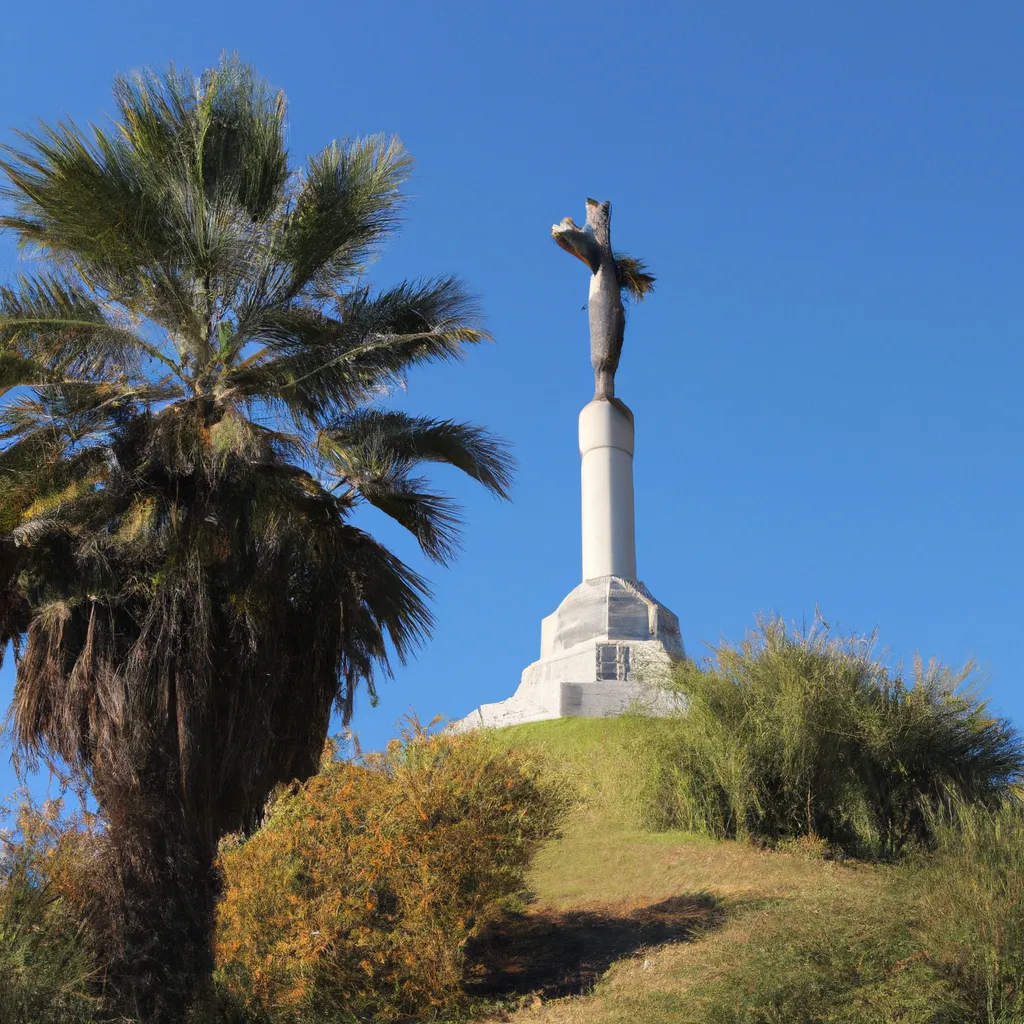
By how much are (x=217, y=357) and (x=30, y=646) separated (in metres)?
3.23

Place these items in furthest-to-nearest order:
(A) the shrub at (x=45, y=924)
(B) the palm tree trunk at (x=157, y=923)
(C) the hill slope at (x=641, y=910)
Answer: (B) the palm tree trunk at (x=157, y=923) < (C) the hill slope at (x=641, y=910) < (A) the shrub at (x=45, y=924)

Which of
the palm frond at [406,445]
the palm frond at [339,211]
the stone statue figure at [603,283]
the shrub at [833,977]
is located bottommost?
the shrub at [833,977]

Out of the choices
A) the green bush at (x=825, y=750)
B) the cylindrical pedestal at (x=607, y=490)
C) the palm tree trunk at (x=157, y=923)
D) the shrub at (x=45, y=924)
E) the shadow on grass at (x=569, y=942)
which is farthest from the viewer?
the cylindrical pedestal at (x=607, y=490)

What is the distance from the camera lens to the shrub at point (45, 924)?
30.3 ft

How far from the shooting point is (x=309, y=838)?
10.9m

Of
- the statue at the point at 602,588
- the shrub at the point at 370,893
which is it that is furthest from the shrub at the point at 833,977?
the statue at the point at 602,588

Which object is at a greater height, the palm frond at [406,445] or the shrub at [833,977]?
the palm frond at [406,445]

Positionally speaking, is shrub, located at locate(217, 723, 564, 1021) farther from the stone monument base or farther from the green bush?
the stone monument base

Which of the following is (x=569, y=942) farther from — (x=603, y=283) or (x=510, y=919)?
(x=603, y=283)

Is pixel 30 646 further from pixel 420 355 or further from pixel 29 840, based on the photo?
A: pixel 420 355

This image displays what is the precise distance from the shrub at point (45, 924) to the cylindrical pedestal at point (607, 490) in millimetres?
15268

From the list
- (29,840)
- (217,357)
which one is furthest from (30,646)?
(217,357)

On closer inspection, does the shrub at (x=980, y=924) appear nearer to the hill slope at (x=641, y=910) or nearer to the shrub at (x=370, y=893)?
the hill slope at (x=641, y=910)

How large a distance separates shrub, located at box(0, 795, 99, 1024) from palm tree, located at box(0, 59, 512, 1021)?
476mm
